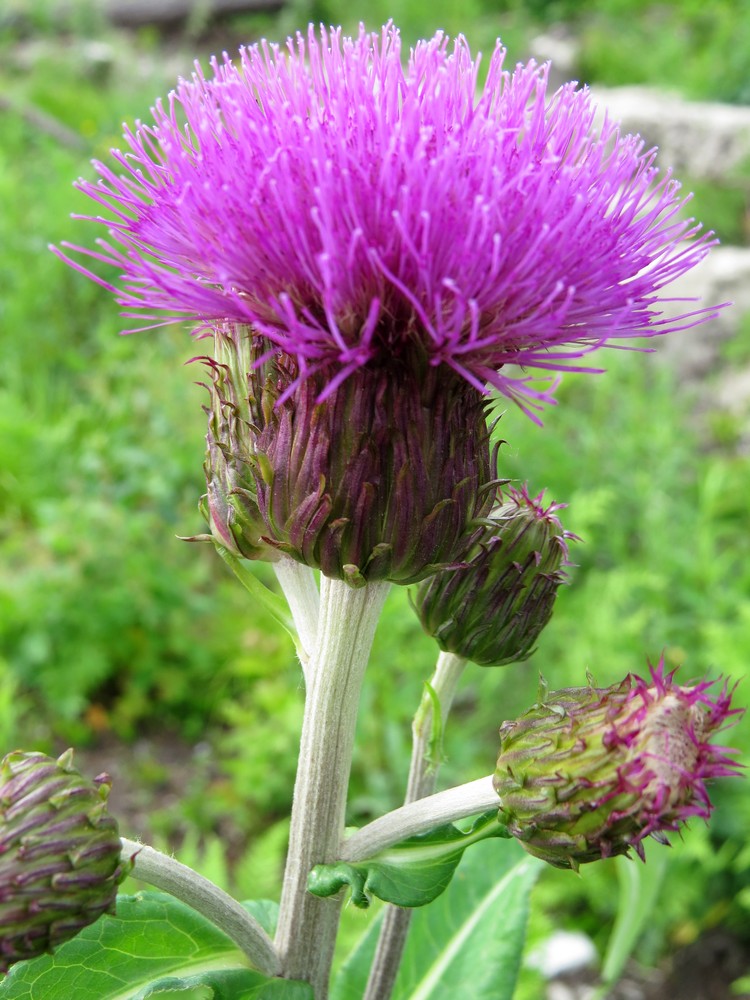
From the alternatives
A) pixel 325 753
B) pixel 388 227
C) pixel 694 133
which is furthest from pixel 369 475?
pixel 694 133

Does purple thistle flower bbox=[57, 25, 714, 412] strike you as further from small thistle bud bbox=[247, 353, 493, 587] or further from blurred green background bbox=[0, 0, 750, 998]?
blurred green background bbox=[0, 0, 750, 998]

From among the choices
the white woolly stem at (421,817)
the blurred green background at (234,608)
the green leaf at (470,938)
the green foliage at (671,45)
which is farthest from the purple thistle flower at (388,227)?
the green foliage at (671,45)

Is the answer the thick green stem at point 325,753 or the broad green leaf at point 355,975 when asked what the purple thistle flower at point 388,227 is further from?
the broad green leaf at point 355,975

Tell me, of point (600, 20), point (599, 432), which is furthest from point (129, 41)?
point (599, 432)

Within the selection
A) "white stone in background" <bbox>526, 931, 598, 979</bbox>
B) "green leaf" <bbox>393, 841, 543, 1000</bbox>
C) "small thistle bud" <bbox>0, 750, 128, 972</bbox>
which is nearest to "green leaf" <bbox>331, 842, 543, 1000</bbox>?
"green leaf" <bbox>393, 841, 543, 1000</bbox>

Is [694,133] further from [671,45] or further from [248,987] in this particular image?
[248,987]

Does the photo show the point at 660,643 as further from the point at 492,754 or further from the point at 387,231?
A: the point at 387,231
